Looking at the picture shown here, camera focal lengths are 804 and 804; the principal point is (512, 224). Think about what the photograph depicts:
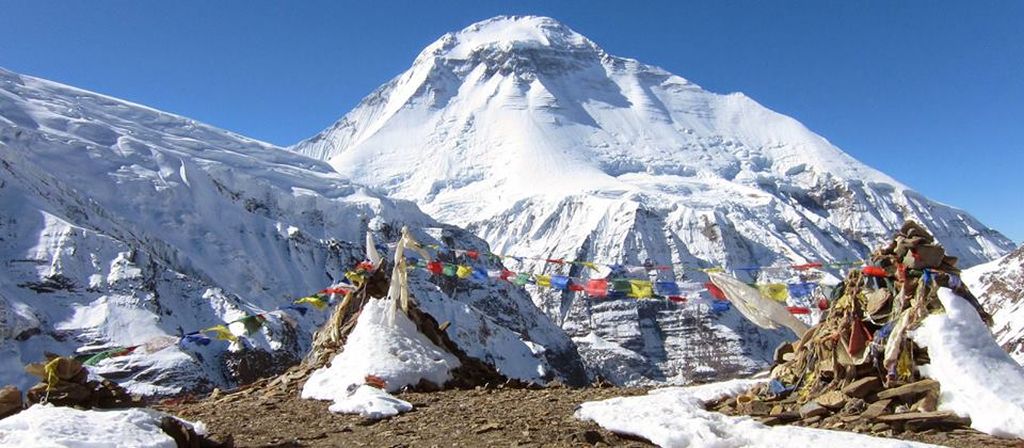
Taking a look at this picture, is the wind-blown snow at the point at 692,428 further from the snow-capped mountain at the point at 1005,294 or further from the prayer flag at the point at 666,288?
the snow-capped mountain at the point at 1005,294

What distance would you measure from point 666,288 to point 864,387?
857 centimetres

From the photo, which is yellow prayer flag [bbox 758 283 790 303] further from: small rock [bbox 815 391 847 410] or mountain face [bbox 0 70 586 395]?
mountain face [bbox 0 70 586 395]

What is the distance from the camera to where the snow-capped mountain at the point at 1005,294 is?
168 ft

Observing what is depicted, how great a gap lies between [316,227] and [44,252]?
76.8 m

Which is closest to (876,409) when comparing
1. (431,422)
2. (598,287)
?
(431,422)

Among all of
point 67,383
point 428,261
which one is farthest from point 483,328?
point 67,383

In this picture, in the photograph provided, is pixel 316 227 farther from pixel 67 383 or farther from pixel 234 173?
pixel 67 383

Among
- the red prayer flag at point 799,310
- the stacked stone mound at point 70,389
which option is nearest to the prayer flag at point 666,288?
the red prayer flag at point 799,310

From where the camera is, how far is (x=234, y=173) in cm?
14000

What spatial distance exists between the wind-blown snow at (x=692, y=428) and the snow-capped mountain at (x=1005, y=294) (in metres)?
46.0

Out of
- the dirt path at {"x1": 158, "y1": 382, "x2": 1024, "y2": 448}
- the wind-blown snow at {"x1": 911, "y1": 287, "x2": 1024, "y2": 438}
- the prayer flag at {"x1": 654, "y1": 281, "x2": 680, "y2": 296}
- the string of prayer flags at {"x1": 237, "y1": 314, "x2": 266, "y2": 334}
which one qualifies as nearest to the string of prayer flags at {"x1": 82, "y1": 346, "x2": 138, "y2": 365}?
the dirt path at {"x1": 158, "y1": 382, "x2": 1024, "y2": 448}

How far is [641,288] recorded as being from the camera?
19.0 metres

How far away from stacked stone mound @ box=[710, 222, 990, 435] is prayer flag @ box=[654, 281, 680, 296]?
590 centimetres

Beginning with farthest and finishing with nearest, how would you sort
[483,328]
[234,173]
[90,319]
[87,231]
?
1. [234,173]
2. [483,328]
3. [87,231]
4. [90,319]
